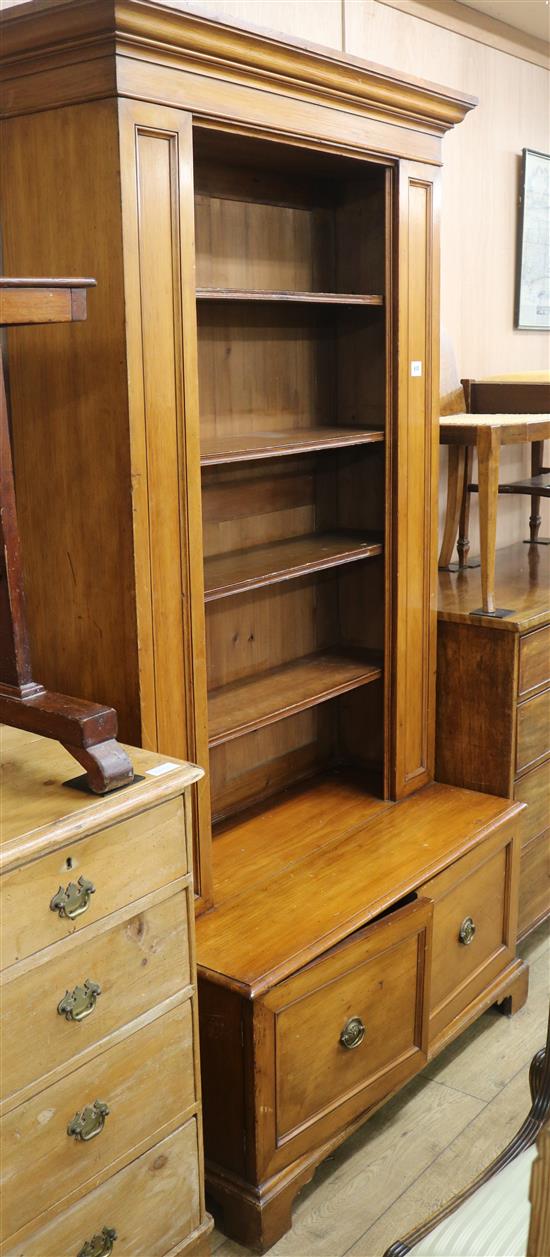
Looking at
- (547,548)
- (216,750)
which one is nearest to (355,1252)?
(216,750)

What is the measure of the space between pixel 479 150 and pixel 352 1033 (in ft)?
9.43

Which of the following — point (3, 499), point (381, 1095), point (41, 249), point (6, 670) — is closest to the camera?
point (3, 499)

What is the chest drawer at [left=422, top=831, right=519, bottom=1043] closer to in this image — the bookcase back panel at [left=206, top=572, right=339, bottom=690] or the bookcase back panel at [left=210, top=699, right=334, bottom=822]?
the bookcase back panel at [left=210, top=699, right=334, bottom=822]

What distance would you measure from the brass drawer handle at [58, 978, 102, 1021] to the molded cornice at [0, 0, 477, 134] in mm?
1397

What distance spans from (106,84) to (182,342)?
1.39 feet

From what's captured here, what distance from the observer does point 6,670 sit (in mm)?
1811

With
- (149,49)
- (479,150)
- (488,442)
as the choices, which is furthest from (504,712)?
(479,150)

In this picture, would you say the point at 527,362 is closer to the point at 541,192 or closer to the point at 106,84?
the point at 541,192

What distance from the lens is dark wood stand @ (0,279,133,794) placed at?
1655mm

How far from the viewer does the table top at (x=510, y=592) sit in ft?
9.48

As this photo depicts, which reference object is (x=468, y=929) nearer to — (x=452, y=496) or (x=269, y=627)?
(x=269, y=627)

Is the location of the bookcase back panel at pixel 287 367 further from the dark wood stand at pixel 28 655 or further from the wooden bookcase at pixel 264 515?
the dark wood stand at pixel 28 655

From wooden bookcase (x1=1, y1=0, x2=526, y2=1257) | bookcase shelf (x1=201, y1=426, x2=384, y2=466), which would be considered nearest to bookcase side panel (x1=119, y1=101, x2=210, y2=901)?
wooden bookcase (x1=1, y1=0, x2=526, y2=1257)

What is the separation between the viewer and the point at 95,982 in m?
1.72
